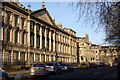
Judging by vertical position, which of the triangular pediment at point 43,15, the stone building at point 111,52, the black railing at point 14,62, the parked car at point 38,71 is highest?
the triangular pediment at point 43,15

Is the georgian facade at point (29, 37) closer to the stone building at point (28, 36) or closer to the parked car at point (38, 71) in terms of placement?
the stone building at point (28, 36)

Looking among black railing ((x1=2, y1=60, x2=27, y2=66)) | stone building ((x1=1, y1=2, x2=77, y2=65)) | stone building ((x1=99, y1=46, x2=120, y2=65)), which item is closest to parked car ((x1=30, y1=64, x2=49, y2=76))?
stone building ((x1=99, y1=46, x2=120, y2=65))

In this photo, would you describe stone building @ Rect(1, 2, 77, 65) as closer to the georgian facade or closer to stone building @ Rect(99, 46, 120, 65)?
the georgian facade

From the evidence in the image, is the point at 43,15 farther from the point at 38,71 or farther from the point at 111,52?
the point at 38,71

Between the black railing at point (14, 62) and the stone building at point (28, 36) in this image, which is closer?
the black railing at point (14, 62)

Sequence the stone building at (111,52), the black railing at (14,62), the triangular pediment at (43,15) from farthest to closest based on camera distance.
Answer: the triangular pediment at (43,15) < the black railing at (14,62) < the stone building at (111,52)

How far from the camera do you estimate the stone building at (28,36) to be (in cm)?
4712

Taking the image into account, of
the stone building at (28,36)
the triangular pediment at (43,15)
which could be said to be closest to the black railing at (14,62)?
the stone building at (28,36)

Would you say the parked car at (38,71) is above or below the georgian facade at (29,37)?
below

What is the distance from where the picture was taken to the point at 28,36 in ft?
187

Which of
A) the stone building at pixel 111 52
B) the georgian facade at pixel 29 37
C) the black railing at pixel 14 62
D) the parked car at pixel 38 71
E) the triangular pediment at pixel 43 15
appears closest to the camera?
the parked car at pixel 38 71

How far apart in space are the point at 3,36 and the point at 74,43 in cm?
6027

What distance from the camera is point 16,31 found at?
5153 cm

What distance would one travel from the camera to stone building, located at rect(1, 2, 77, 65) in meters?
47.1
